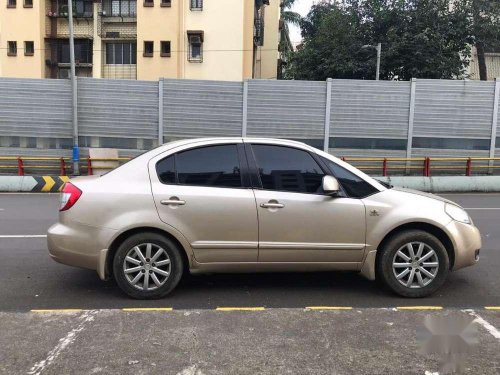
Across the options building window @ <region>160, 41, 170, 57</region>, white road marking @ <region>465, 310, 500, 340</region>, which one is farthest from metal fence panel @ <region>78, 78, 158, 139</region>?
white road marking @ <region>465, 310, 500, 340</region>

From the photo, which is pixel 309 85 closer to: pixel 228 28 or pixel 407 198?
pixel 228 28

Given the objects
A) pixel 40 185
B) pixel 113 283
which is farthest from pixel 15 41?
pixel 113 283

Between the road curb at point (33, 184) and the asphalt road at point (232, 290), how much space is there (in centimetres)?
900

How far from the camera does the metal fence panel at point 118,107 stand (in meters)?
19.2

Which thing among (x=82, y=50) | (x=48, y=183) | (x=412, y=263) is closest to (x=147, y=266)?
(x=412, y=263)

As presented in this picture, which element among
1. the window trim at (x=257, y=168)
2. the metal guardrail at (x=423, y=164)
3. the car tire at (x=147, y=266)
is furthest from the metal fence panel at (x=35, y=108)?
the window trim at (x=257, y=168)

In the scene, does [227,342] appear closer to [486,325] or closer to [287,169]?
[287,169]

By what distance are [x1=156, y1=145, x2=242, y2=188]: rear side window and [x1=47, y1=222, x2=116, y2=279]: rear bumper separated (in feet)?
2.57

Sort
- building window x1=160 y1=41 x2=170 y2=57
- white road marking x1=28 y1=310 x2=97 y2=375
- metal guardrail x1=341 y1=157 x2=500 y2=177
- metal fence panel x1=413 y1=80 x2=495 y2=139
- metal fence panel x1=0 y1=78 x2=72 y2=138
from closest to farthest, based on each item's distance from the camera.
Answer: white road marking x1=28 y1=310 x2=97 y2=375 → metal guardrail x1=341 y1=157 x2=500 y2=177 → metal fence panel x1=0 y1=78 x2=72 y2=138 → metal fence panel x1=413 y1=80 x2=495 y2=139 → building window x1=160 y1=41 x2=170 y2=57

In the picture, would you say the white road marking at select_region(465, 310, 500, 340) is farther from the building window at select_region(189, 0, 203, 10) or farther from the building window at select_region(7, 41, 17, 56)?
the building window at select_region(7, 41, 17, 56)

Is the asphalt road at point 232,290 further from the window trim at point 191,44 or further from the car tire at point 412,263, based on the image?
the window trim at point 191,44

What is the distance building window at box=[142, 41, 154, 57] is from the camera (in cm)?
3059

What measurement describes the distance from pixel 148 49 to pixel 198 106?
1321cm

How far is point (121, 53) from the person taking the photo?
105 feet
